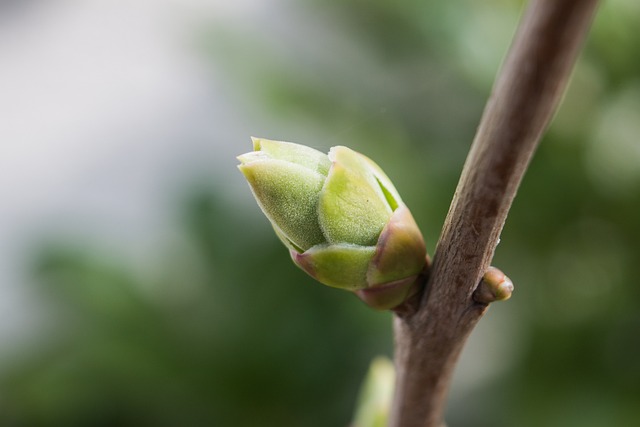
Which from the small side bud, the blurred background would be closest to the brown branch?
the small side bud

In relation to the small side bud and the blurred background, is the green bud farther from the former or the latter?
the blurred background

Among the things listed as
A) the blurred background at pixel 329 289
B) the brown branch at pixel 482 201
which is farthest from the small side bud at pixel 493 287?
the blurred background at pixel 329 289

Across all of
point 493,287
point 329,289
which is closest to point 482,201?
point 493,287

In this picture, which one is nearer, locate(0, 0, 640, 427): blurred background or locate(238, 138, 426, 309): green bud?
locate(238, 138, 426, 309): green bud

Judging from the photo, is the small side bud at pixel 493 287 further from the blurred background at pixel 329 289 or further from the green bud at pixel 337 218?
the blurred background at pixel 329 289

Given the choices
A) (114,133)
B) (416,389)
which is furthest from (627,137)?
(114,133)

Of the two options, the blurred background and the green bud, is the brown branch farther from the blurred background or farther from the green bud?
the blurred background

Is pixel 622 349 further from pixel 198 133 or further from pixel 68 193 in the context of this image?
pixel 68 193
